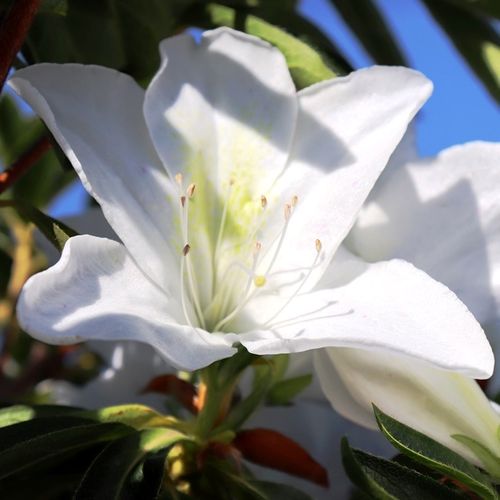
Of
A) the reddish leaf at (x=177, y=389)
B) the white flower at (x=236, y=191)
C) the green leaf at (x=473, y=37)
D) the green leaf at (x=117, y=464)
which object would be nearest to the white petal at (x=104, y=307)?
the white flower at (x=236, y=191)

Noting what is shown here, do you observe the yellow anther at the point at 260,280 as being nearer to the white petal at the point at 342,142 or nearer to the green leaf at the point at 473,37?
the white petal at the point at 342,142

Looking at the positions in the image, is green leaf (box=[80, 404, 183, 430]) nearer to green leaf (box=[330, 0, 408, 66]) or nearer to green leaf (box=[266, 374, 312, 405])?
green leaf (box=[266, 374, 312, 405])

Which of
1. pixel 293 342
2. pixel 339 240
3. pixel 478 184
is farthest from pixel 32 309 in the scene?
pixel 478 184

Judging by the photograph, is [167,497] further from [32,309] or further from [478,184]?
[478,184]

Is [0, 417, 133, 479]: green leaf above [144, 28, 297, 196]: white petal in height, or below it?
below

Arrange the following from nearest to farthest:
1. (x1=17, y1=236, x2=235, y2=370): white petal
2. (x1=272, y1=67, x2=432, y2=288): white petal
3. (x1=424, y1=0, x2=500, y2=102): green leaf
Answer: (x1=17, y1=236, x2=235, y2=370): white petal → (x1=272, y1=67, x2=432, y2=288): white petal → (x1=424, y1=0, x2=500, y2=102): green leaf

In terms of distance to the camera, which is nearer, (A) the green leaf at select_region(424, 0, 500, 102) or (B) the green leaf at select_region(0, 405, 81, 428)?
(B) the green leaf at select_region(0, 405, 81, 428)

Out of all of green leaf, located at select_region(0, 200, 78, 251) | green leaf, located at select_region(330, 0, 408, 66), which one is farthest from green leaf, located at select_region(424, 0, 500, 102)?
green leaf, located at select_region(0, 200, 78, 251)
